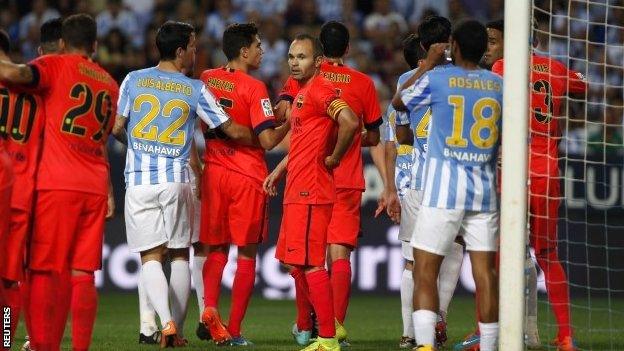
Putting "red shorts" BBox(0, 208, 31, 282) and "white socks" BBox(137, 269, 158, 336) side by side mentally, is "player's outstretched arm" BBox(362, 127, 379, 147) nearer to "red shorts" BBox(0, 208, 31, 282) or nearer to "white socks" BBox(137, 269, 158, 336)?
"white socks" BBox(137, 269, 158, 336)

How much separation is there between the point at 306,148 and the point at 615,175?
6.94 metres

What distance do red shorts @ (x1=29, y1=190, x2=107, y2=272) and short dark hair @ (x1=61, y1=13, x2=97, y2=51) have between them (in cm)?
90

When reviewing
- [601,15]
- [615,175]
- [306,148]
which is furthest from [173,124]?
[601,15]

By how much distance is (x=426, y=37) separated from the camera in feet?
30.0

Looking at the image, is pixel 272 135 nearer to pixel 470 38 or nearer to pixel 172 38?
pixel 172 38

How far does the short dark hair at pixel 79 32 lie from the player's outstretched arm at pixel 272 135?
7.52 feet

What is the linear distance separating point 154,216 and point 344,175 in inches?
62.0

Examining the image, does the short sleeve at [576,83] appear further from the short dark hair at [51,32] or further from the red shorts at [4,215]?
the red shorts at [4,215]

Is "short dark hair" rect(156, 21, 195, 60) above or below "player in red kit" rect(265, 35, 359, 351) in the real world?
above

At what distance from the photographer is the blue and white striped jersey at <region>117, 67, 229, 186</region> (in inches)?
364

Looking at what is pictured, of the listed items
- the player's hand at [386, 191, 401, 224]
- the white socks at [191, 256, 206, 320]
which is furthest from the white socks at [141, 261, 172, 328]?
the player's hand at [386, 191, 401, 224]

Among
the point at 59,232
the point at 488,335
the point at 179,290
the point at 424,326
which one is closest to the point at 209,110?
the point at 179,290

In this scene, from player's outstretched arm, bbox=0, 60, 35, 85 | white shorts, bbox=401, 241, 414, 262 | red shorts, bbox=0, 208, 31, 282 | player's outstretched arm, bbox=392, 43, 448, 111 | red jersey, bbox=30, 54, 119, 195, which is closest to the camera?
player's outstretched arm, bbox=0, 60, 35, 85

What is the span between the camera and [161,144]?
928 centimetres
